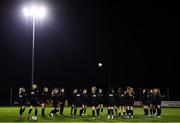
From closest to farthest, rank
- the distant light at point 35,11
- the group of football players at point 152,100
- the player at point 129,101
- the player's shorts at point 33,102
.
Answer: the player's shorts at point 33,102 < the player at point 129,101 < the group of football players at point 152,100 < the distant light at point 35,11

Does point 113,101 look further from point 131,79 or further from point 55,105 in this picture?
point 131,79

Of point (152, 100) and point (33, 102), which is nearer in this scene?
point (33, 102)

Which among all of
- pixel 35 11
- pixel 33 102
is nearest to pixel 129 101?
pixel 33 102

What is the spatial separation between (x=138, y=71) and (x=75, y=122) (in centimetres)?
6092

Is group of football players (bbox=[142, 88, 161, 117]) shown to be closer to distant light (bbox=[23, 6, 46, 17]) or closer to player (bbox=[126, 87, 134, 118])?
player (bbox=[126, 87, 134, 118])

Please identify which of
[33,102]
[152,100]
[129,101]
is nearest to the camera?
[33,102]

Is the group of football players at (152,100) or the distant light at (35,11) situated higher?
the distant light at (35,11)

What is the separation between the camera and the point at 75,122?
2491 cm

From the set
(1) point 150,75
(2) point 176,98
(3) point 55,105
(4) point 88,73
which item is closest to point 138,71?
(1) point 150,75

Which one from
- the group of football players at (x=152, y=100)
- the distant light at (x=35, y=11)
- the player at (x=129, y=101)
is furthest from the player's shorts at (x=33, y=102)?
the distant light at (x=35, y=11)

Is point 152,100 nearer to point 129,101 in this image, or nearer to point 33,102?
point 129,101

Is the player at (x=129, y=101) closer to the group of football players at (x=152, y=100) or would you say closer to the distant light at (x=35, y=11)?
the group of football players at (x=152, y=100)

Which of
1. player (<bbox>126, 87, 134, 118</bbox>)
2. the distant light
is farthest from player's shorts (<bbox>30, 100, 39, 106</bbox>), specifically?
the distant light

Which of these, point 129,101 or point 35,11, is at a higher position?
point 35,11
